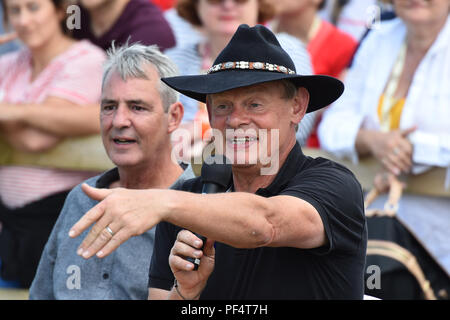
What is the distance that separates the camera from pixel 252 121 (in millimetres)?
2516

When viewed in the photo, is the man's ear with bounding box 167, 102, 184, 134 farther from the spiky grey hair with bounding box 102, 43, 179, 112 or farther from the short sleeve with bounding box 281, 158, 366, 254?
the short sleeve with bounding box 281, 158, 366, 254

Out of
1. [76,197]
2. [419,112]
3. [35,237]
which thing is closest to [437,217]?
[419,112]

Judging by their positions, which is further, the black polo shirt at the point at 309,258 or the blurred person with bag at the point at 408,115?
the blurred person with bag at the point at 408,115

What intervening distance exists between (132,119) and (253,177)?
743 millimetres

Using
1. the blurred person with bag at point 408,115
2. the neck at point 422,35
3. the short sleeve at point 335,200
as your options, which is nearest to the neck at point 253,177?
the short sleeve at point 335,200

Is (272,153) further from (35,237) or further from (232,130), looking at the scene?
(35,237)

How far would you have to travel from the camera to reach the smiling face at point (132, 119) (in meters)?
3.18

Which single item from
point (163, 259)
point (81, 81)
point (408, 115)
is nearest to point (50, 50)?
point (81, 81)

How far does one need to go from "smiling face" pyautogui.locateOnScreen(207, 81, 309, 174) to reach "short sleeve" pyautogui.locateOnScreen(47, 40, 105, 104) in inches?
69.5

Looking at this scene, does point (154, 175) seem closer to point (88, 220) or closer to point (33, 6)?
point (88, 220)

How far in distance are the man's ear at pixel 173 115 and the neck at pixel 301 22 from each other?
4.63ft

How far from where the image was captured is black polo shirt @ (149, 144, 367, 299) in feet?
7.82

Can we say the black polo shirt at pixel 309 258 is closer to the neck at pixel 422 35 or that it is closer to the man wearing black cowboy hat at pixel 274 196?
the man wearing black cowboy hat at pixel 274 196

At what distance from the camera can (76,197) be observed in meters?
3.36
